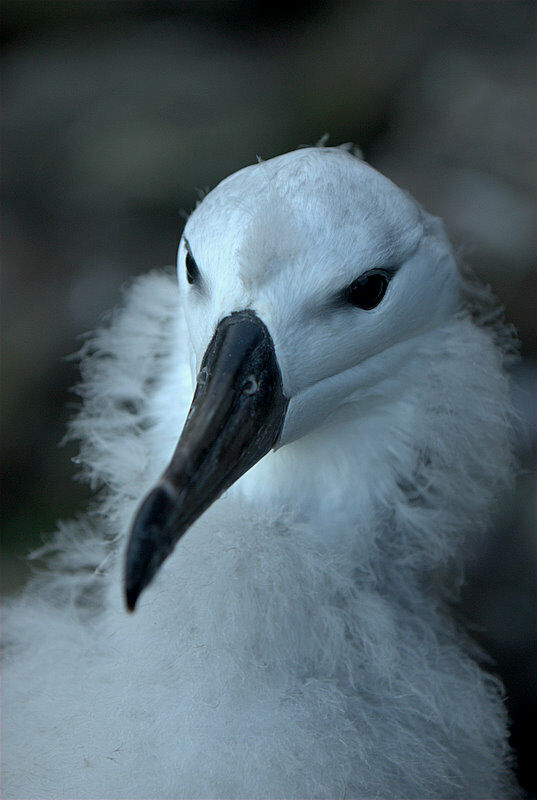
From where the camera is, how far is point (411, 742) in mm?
1028

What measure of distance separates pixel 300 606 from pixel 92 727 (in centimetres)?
29

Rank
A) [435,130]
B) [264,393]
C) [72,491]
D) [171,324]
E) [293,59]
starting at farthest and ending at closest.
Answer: [293,59], [435,130], [72,491], [171,324], [264,393]

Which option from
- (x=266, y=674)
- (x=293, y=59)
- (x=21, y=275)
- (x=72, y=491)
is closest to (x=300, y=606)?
(x=266, y=674)

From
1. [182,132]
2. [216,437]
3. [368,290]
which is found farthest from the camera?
[182,132]

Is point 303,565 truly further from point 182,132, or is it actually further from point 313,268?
Answer: point 182,132

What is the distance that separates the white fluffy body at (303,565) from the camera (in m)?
0.90

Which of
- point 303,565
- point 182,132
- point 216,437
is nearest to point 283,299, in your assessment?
point 216,437

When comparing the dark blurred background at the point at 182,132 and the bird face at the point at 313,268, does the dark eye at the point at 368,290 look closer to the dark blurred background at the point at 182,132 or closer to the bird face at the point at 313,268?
the bird face at the point at 313,268

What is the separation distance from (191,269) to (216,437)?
0.76 ft

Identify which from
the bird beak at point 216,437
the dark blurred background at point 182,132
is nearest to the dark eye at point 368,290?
the bird beak at point 216,437

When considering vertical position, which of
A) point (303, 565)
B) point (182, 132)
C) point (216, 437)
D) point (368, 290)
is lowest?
point (303, 565)

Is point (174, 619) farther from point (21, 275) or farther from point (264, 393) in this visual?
point (21, 275)

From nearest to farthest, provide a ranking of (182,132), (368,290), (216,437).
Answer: (216,437) < (368,290) < (182,132)

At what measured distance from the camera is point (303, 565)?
0.99 m
